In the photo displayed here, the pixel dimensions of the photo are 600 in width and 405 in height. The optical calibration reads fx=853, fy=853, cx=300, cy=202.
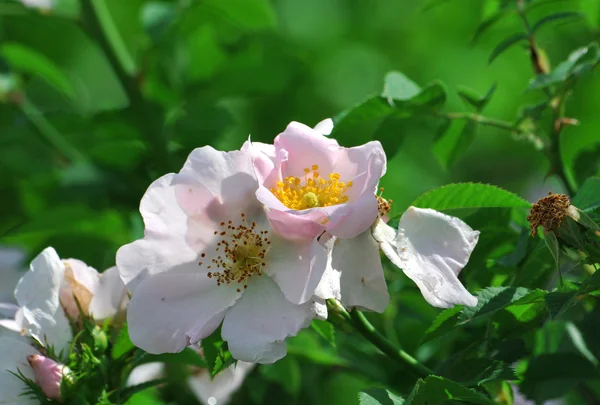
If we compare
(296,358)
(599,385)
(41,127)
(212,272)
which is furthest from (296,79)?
(212,272)

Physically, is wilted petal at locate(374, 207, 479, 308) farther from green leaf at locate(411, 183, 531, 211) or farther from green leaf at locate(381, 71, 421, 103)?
green leaf at locate(381, 71, 421, 103)

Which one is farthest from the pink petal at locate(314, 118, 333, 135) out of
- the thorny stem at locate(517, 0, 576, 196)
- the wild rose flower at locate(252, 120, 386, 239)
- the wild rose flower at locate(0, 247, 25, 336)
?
the wild rose flower at locate(0, 247, 25, 336)

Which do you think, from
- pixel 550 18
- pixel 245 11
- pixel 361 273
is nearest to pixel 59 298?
pixel 361 273

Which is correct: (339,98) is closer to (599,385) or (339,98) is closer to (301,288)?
(599,385)

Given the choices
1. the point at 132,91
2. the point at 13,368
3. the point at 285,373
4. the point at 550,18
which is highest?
the point at 550,18

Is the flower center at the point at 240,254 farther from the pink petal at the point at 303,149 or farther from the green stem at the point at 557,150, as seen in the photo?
the green stem at the point at 557,150

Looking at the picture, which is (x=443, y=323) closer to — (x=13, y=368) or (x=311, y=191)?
(x=311, y=191)
